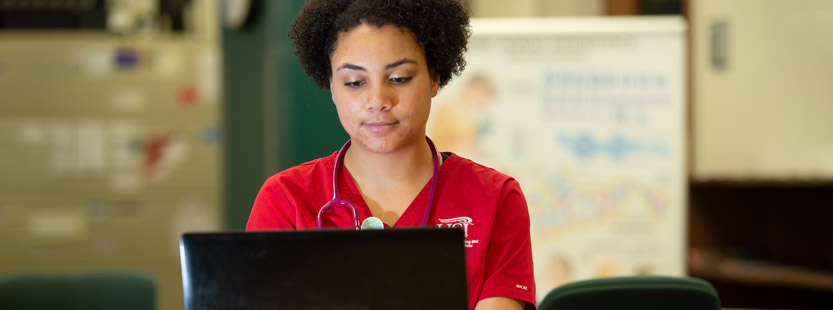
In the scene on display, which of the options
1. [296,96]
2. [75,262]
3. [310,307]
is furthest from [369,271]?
[75,262]

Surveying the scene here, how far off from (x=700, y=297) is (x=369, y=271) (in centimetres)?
77

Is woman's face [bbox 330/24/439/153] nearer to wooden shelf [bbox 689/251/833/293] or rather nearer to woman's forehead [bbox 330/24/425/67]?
woman's forehead [bbox 330/24/425/67]

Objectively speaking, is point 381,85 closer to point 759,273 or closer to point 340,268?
point 340,268

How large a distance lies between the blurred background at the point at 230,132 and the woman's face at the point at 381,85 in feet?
0.90

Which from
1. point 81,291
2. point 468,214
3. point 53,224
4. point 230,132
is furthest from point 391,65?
point 53,224

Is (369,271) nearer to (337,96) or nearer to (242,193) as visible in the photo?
(337,96)

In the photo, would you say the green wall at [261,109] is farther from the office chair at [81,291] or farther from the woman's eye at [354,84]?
the woman's eye at [354,84]

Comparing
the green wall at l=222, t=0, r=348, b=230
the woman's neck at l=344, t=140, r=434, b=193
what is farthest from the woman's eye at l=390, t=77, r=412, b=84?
the green wall at l=222, t=0, r=348, b=230

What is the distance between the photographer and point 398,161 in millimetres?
1107

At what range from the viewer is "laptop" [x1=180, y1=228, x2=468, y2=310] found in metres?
0.81

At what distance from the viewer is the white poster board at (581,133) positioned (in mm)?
3137

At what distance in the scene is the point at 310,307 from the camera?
811 millimetres

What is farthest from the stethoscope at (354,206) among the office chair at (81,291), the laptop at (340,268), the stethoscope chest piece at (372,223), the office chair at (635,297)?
the office chair at (81,291)

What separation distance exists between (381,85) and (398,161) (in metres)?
0.13
